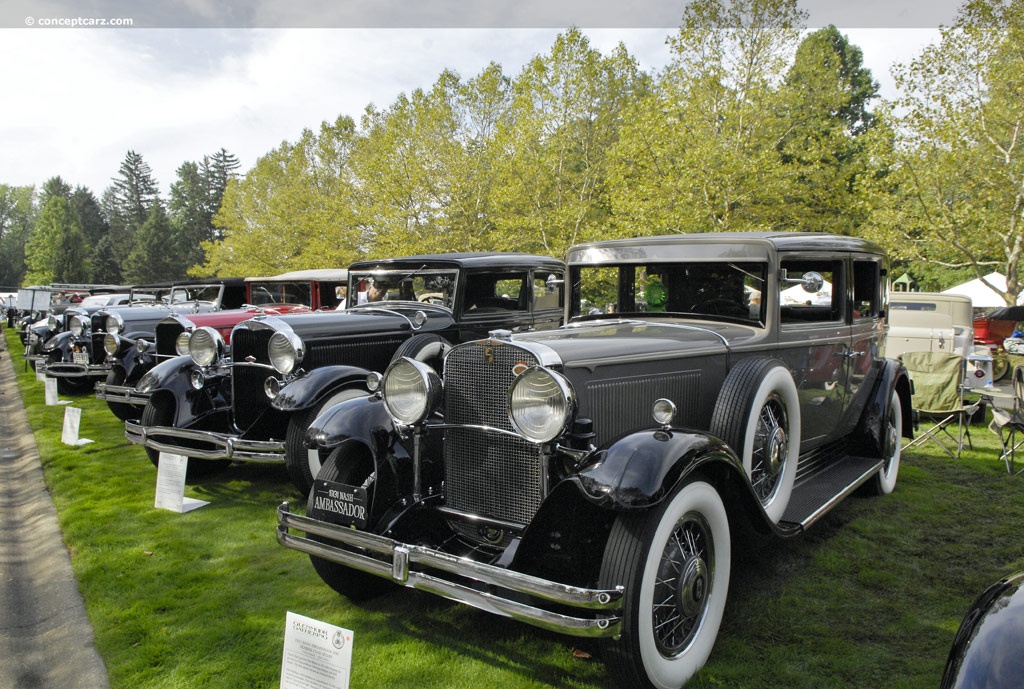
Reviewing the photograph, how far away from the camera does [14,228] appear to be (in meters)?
87.2

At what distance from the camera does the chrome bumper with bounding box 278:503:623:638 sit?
8.00 ft

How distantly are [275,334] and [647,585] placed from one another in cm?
429

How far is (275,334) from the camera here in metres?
5.87

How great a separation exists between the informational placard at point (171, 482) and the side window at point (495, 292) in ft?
10.3

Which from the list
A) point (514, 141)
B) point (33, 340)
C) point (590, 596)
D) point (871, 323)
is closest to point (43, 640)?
point (590, 596)

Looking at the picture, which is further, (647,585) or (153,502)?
(153,502)

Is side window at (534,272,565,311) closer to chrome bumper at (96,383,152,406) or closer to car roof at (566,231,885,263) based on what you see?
car roof at (566,231,885,263)

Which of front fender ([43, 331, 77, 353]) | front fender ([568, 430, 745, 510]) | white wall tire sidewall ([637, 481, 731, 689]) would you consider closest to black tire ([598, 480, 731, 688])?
white wall tire sidewall ([637, 481, 731, 689])

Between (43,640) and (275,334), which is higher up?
(275,334)

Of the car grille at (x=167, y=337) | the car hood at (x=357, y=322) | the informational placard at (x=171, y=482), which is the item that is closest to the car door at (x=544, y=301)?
the car hood at (x=357, y=322)

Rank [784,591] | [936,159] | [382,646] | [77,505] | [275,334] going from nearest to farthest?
[382,646] → [784,591] → [77,505] → [275,334] → [936,159]

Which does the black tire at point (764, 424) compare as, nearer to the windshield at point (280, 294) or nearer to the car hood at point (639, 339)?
the car hood at point (639, 339)

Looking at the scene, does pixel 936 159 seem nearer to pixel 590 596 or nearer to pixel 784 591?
pixel 784 591

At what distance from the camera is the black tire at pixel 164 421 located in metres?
5.99
